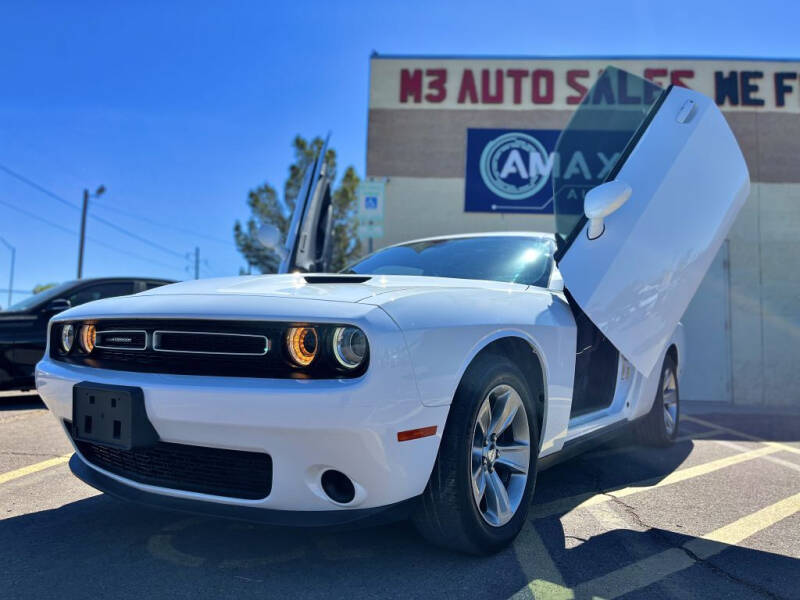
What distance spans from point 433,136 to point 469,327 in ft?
28.6

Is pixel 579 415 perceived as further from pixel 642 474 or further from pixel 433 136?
pixel 433 136

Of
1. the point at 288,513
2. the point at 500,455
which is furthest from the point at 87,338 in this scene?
the point at 500,455

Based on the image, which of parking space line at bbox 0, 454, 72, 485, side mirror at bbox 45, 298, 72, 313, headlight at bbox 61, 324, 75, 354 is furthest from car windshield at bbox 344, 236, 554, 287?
side mirror at bbox 45, 298, 72, 313

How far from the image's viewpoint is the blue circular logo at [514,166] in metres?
10.3

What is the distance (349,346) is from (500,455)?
88 cm

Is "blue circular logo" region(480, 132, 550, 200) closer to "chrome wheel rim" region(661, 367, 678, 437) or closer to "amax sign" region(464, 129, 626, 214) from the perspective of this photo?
"amax sign" region(464, 129, 626, 214)

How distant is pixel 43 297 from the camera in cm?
663

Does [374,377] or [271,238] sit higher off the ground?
[271,238]

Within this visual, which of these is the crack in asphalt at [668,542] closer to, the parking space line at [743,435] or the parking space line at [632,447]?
the parking space line at [632,447]

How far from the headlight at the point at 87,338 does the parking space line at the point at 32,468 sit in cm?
131

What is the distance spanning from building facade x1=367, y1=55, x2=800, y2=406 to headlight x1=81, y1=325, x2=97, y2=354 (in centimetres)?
804

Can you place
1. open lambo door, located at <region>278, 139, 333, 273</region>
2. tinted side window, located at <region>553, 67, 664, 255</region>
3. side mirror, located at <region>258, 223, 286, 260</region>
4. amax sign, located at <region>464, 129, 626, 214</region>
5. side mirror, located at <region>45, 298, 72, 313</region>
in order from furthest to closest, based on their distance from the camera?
amax sign, located at <region>464, 129, 626, 214</region>
side mirror, located at <region>45, 298, 72, 313</region>
open lambo door, located at <region>278, 139, 333, 273</region>
side mirror, located at <region>258, 223, 286, 260</region>
tinted side window, located at <region>553, 67, 664, 255</region>

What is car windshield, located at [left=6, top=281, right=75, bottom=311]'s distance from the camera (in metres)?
6.41

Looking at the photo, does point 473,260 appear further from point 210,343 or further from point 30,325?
point 30,325
